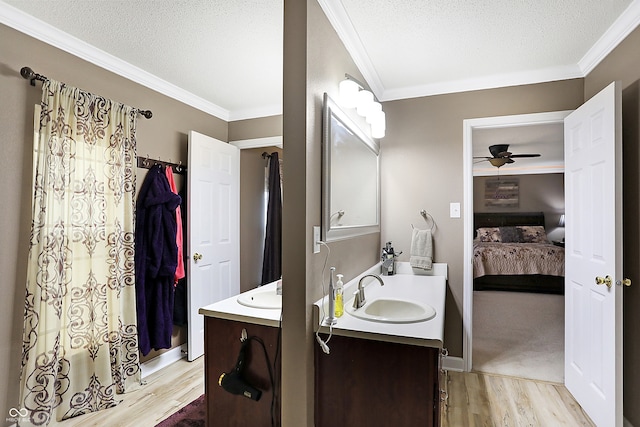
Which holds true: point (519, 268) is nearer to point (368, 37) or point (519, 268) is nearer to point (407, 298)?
point (407, 298)

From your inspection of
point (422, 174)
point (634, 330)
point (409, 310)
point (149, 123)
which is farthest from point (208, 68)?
point (634, 330)

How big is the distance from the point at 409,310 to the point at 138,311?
6.37 ft

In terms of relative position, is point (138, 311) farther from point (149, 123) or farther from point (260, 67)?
point (260, 67)

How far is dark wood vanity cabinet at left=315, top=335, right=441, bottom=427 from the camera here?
1.30 meters

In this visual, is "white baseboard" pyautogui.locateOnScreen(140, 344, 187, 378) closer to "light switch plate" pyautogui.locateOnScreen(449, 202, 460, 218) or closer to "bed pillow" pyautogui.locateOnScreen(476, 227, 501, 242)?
"light switch plate" pyautogui.locateOnScreen(449, 202, 460, 218)

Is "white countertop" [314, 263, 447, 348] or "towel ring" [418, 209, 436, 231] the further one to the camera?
"towel ring" [418, 209, 436, 231]

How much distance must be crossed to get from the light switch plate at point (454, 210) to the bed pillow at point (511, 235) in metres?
4.60

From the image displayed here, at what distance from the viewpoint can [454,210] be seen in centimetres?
261

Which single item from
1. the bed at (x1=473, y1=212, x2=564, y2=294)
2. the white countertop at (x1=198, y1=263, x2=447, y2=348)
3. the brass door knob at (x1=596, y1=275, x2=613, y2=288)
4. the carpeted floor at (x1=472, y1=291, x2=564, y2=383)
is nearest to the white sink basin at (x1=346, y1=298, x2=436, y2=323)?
the white countertop at (x1=198, y1=263, x2=447, y2=348)

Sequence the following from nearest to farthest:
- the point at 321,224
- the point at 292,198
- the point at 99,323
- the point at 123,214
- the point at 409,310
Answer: the point at 292,198 < the point at 321,224 < the point at 409,310 < the point at 99,323 < the point at 123,214

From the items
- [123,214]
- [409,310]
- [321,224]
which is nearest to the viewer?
[321,224]

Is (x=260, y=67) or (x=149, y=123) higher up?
(x=260, y=67)

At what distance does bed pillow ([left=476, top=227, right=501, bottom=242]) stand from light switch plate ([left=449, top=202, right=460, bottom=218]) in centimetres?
445

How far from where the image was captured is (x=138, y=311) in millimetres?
2424
